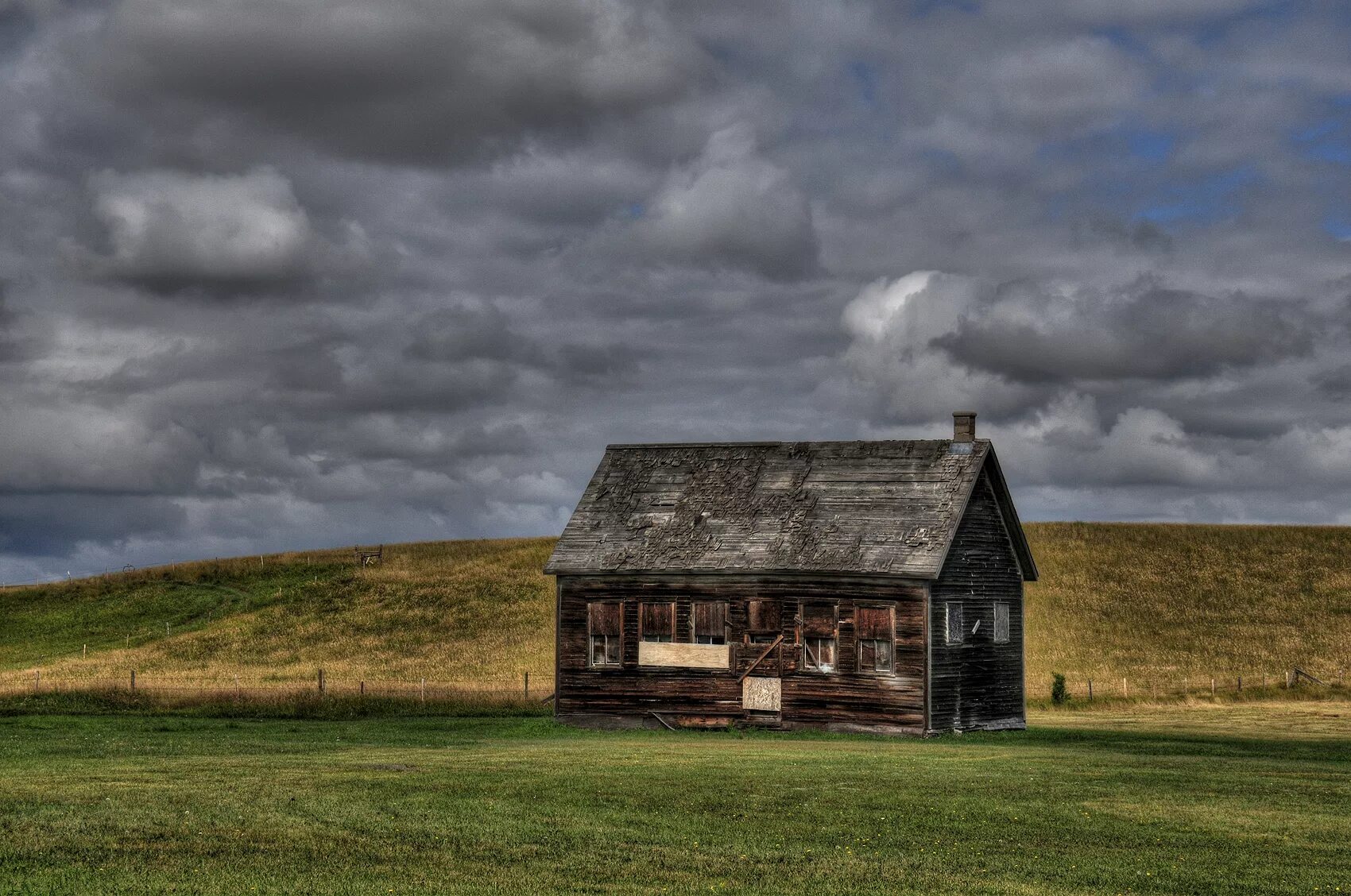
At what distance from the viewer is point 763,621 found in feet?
140

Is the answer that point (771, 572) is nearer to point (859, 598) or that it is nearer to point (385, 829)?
point (859, 598)

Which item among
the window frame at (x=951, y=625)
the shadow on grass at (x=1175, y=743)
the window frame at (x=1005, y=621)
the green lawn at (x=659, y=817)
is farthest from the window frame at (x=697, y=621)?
the window frame at (x=1005, y=621)

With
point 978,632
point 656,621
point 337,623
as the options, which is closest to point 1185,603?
point 978,632

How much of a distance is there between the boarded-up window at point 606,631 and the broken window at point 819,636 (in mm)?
5895

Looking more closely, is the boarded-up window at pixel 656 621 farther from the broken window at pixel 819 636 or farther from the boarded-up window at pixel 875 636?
the boarded-up window at pixel 875 636

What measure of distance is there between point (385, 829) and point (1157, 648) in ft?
185

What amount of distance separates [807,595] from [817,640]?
1.36m

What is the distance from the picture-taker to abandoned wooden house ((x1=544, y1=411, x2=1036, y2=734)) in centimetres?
4138

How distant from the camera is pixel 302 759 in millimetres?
30406

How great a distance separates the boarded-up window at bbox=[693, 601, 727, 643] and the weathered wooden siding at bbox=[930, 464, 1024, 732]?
6303mm

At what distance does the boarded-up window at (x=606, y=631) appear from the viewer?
4444cm

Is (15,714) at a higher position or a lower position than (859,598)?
lower

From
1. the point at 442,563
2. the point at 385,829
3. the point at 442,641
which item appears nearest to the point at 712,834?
the point at 385,829

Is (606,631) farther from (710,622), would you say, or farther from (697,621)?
(710,622)
